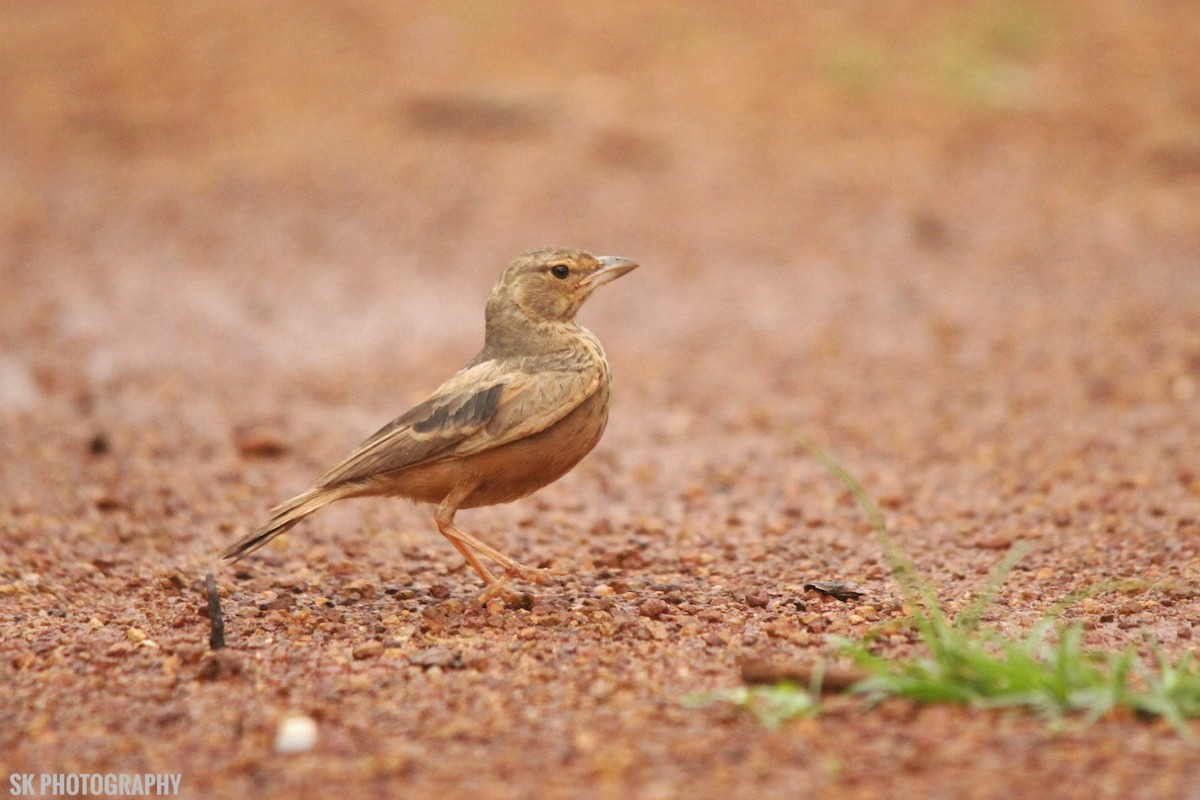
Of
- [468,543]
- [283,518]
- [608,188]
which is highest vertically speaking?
[608,188]

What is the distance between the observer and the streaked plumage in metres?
5.02

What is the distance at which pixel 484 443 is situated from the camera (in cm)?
501

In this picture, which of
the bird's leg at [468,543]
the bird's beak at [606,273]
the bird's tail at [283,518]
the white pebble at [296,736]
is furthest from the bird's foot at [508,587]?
the white pebble at [296,736]

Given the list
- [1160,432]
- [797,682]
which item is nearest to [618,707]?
[797,682]

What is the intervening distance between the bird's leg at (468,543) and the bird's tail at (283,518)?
40 centimetres

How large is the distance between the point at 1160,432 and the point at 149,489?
19.1 ft

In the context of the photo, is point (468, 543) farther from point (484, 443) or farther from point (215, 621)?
point (215, 621)

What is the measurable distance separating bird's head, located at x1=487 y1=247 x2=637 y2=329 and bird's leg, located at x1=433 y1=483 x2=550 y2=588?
2.69 ft

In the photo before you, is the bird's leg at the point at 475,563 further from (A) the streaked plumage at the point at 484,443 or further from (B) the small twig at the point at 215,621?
(B) the small twig at the point at 215,621

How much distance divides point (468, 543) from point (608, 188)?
8105 millimetres

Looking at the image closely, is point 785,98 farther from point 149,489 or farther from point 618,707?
point 618,707

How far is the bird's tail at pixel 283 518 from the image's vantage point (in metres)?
4.89

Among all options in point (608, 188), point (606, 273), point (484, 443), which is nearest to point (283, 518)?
point (484, 443)

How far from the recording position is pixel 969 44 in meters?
15.4
